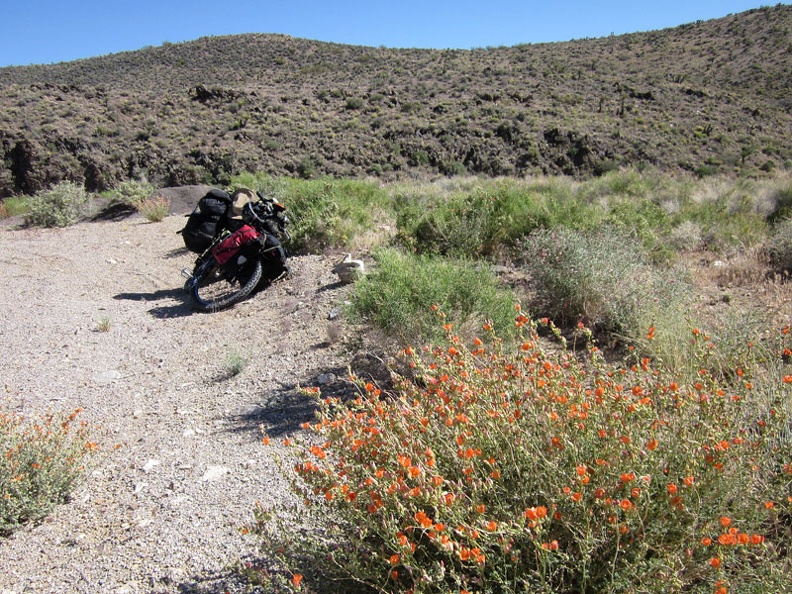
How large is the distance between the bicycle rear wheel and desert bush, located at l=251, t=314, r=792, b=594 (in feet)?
16.9

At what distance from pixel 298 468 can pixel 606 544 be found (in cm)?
102

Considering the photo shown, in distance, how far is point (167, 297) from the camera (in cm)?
791

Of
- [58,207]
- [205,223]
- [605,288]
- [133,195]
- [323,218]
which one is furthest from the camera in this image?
[133,195]

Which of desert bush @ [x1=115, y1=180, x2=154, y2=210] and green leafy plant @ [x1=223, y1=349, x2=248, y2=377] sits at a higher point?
desert bush @ [x1=115, y1=180, x2=154, y2=210]

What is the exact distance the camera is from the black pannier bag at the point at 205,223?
780cm

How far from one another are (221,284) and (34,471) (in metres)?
5.11

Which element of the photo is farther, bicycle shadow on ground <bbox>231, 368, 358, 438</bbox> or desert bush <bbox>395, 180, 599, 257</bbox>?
desert bush <bbox>395, 180, 599, 257</bbox>

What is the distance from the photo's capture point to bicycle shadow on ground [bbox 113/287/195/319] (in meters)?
7.11

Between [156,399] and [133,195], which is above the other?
[133,195]

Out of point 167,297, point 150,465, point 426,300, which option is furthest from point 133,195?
point 150,465

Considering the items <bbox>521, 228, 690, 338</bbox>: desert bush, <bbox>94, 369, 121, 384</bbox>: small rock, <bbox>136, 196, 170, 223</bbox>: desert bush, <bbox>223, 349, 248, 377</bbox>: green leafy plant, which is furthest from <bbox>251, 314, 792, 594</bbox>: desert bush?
<bbox>136, 196, 170, 223</bbox>: desert bush

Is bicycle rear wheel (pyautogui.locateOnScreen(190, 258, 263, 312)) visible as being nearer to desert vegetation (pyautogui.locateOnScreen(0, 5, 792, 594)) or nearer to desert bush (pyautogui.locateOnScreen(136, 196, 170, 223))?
desert vegetation (pyautogui.locateOnScreen(0, 5, 792, 594))

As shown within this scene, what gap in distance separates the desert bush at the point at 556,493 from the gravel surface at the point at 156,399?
919 mm

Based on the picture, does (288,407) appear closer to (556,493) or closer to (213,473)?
(213,473)
